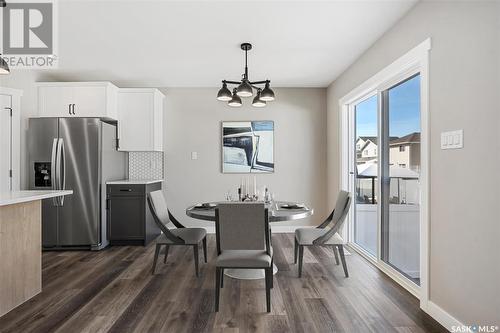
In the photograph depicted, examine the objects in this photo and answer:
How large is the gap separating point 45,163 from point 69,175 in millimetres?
349

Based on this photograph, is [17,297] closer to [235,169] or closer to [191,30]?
[191,30]

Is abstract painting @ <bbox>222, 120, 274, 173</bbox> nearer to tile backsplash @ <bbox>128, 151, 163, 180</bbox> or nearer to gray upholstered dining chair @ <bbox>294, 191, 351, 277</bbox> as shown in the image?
tile backsplash @ <bbox>128, 151, 163, 180</bbox>

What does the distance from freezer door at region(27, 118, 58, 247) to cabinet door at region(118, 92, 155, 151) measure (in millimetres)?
912

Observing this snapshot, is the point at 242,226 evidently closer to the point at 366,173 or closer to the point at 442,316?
the point at 442,316

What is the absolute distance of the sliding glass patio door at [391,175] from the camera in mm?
2764

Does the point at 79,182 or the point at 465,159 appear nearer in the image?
the point at 465,159

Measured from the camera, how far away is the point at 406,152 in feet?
9.39

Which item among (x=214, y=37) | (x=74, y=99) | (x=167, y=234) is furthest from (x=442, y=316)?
(x=74, y=99)

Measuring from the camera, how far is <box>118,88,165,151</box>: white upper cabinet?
15.1 feet

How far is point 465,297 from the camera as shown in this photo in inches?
75.0

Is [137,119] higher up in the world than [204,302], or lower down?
higher up

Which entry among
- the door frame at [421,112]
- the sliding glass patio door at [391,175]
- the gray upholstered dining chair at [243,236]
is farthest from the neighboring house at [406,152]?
the gray upholstered dining chair at [243,236]

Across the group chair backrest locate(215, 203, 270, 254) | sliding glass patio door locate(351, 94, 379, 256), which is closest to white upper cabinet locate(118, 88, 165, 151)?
chair backrest locate(215, 203, 270, 254)

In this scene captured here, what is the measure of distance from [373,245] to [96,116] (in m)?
4.24
